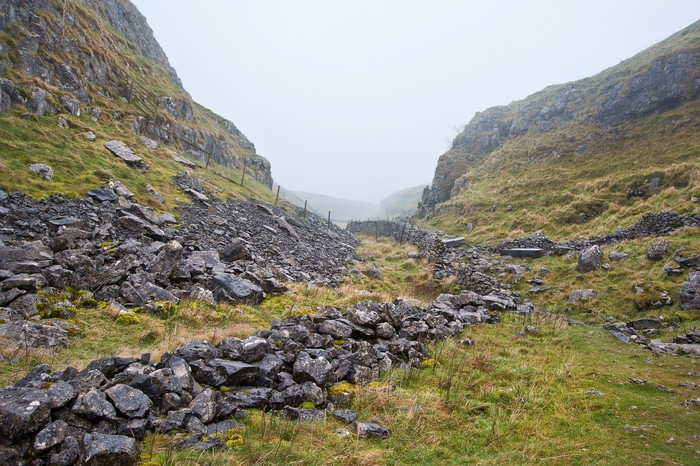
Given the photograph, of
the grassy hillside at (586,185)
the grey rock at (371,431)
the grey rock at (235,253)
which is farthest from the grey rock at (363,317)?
the grassy hillside at (586,185)

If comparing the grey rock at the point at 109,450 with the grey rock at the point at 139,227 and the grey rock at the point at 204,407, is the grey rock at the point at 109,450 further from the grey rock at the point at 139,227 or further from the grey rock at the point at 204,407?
the grey rock at the point at 139,227

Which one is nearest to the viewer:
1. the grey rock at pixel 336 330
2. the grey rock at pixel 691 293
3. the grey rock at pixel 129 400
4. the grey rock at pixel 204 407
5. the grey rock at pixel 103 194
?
the grey rock at pixel 129 400

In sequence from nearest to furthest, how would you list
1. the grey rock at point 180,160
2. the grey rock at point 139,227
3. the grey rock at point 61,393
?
the grey rock at point 61,393
the grey rock at point 139,227
the grey rock at point 180,160

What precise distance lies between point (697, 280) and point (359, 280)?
651 inches

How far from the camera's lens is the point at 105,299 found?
33.0 feet

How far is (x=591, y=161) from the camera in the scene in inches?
1692

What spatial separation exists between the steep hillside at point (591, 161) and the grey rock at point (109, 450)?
3146 centimetres

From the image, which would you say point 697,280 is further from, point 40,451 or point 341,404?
point 40,451

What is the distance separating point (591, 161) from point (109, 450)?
53.6m

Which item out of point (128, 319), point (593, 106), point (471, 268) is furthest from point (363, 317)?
point (593, 106)

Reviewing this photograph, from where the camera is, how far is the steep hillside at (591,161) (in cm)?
3016

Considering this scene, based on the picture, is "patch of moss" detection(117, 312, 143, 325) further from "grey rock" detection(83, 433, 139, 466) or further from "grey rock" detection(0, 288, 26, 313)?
"grey rock" detection(83, 433, 139, 466)

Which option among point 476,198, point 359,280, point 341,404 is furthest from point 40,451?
point 476,198

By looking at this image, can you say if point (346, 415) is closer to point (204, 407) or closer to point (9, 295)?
point (204, 407)
